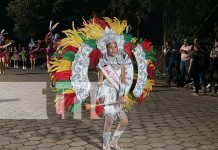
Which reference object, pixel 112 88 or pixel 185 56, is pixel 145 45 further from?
pixel 185 56

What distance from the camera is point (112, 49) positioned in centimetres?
529

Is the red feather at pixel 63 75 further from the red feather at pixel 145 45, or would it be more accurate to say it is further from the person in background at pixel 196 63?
the person in background at pixel 196 63

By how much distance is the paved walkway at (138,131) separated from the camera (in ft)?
19.5

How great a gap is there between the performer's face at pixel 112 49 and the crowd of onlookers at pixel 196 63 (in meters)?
6.73

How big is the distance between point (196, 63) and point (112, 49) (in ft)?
23.0

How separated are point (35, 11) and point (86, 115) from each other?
69.7 ft

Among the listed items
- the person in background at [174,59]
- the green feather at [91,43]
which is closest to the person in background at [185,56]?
the person in background at [174,59]

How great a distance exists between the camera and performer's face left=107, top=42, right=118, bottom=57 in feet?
17.4

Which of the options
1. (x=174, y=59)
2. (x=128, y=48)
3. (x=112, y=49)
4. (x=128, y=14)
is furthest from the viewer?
(x=128, y=14)

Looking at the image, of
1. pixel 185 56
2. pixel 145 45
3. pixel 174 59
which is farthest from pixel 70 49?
pixel 174 59

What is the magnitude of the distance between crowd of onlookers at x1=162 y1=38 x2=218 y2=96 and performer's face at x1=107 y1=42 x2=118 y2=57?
6.73 meters

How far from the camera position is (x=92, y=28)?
5562 mm

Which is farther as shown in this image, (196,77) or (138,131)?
(196,77)

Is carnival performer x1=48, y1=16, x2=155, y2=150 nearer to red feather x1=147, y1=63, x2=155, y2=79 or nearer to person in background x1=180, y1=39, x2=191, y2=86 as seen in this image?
red feather x1=147, y1=63, x2=155, y2=79
